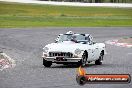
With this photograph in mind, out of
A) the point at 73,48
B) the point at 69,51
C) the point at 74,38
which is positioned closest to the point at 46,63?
the point at 69,51

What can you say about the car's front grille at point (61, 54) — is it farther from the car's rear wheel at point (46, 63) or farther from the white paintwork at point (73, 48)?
the car's rear wheel at point (46, 63)

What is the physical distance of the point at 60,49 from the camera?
18.5 meters

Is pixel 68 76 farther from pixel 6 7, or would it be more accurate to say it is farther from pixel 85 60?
pixel 6 7

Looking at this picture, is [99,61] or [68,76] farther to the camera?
[99,61]

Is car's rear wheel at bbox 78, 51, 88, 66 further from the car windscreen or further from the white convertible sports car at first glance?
the car windscreen

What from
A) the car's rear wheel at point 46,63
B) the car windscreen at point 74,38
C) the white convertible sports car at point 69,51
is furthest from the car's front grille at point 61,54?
the car windscreen at point 74,38

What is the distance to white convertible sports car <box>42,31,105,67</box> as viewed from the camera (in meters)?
18.5

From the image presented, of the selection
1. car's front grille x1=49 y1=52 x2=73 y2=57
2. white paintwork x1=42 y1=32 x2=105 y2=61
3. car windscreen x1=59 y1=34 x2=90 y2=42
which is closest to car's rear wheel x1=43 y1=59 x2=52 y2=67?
white paintwork x1=42 y1=32 x2=105 y2=61

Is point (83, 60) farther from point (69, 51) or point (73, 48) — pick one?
point (69, 51)

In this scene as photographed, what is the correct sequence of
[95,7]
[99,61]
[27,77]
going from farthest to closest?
[95,7], [99,61], [27,77]

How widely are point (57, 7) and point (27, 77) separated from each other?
75.8 metres

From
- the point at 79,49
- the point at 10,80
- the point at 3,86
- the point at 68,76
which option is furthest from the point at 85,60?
the point at 3,86

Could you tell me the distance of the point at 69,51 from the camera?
18.6 m

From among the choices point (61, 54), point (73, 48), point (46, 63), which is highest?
point (73, 48)
